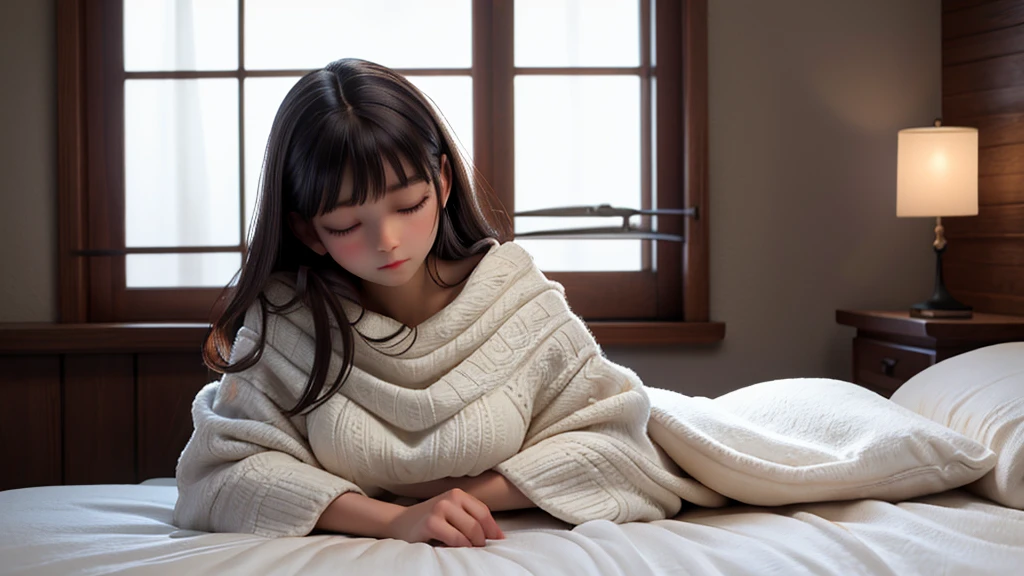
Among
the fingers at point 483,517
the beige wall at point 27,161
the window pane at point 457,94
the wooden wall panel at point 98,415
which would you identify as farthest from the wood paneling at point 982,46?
the beige wall at point 27,161

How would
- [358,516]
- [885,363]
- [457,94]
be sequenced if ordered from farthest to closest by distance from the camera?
[457,94] < [885,363] < [358,516]

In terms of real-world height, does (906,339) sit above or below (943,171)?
below

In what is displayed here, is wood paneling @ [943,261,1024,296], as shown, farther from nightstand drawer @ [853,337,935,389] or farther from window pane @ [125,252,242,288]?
window pane @ [125,252,242,288]

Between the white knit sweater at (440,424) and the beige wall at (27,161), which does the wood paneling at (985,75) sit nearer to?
the white knit sweater at (440,424)

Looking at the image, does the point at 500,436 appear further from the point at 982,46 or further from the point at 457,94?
the point at 982,46

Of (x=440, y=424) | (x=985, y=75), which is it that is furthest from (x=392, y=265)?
(x=985, y=75)

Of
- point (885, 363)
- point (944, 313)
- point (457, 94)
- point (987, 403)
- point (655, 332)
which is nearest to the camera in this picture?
point (987, 403)

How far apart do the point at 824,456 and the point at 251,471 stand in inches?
26.7

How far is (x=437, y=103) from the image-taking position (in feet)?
8.66

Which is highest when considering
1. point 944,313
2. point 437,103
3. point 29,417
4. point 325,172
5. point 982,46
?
point 982,46

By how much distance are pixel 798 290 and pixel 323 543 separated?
196 cm

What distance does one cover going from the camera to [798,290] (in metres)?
2.65

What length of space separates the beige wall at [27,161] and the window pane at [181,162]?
7.9 inches

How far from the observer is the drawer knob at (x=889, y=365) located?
7.61 ft
